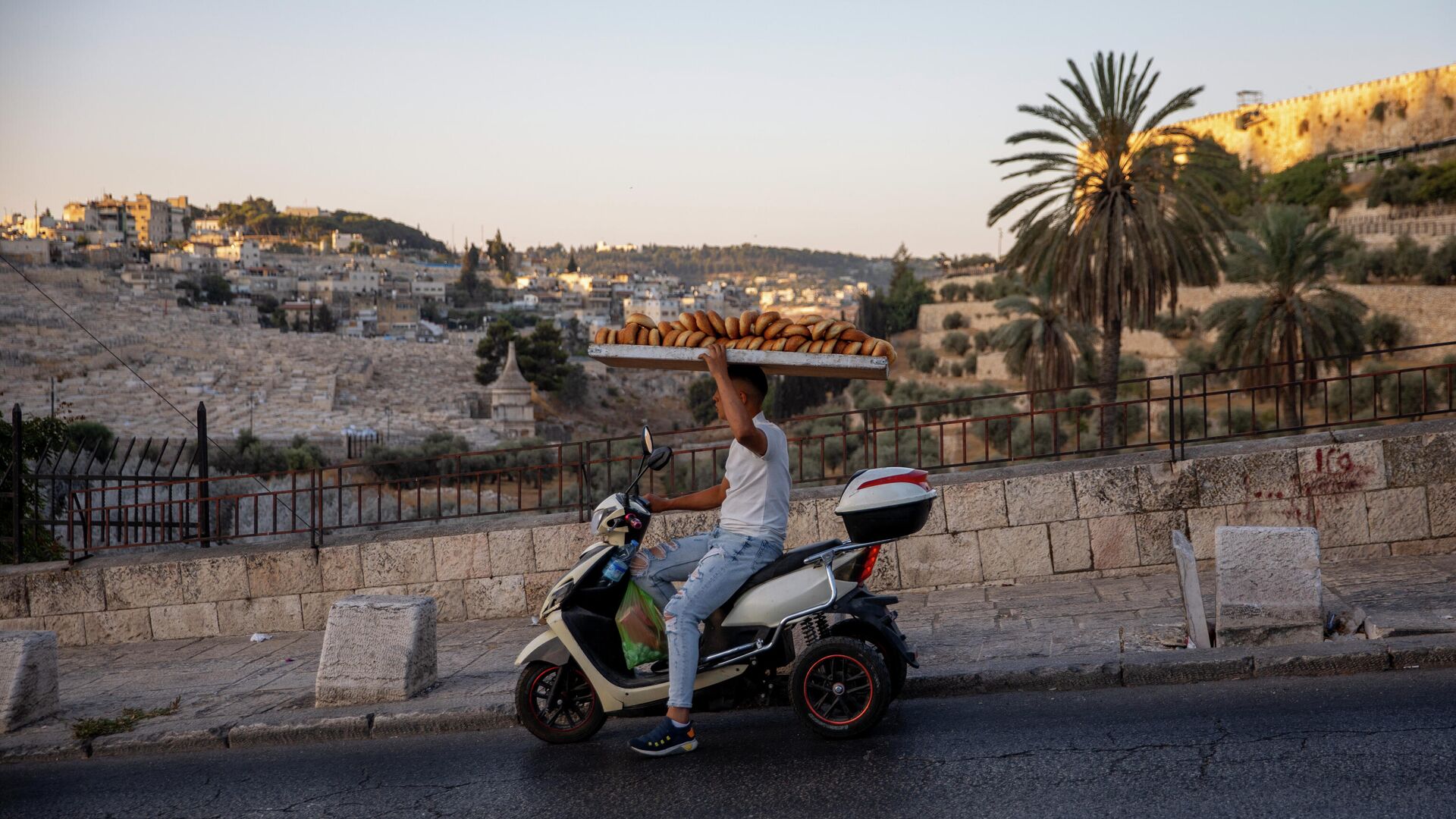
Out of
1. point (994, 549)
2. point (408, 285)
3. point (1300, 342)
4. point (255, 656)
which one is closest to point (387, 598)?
point (255, 656)

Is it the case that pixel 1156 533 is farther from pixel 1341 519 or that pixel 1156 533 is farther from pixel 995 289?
pixel 995 289

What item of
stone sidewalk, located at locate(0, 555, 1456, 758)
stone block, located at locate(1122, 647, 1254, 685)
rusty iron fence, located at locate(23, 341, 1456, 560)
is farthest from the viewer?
rusty iron fence, located at locate(23, 341, 1456, 560)

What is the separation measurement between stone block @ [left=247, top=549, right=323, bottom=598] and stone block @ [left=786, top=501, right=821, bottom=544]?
376cm

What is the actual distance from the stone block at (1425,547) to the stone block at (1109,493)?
1635 millimetres

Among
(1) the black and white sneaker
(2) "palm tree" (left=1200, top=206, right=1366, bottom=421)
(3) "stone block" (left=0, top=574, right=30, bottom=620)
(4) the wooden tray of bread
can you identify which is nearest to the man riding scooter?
(1) the black and white sneaker

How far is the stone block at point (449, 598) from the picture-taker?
8312 millimetres

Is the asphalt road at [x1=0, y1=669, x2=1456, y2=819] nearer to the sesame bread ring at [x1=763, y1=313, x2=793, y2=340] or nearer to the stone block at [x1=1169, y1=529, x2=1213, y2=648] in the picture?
the stone block at [x1=1169, y1=529, x2=1213, y2=648]

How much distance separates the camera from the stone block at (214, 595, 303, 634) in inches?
341

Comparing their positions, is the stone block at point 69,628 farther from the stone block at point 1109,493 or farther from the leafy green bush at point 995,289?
the leafy green bush at point 995,289

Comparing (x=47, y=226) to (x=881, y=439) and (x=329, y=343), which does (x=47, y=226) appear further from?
(x=881, y=439)

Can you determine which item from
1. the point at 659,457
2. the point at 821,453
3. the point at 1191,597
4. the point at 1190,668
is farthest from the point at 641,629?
the point at 821,453

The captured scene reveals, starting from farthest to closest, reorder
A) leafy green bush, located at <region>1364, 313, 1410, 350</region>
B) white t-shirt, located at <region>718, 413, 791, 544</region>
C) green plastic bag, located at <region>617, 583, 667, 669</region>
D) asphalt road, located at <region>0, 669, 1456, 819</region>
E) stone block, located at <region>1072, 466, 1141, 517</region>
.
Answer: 1. leafy green bush, located at <region>1364, 313, 1410, 350</region>
2. stone block, located at <region>1072, 466, 1141, 517</region>
3. green plastic bag, located at <region>617, 583, 667, 669</region>
4. white t-shirt, located at <region>718, 413, 791, 544</region>
5. asphalt road, located at <region>0, 669, 1456, 819</region>

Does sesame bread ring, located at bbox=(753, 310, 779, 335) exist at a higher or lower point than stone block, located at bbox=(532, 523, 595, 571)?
higher

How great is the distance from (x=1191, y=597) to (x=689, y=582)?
8.35ft
